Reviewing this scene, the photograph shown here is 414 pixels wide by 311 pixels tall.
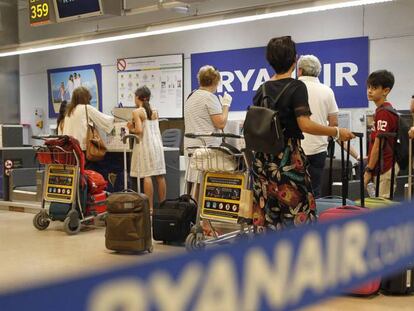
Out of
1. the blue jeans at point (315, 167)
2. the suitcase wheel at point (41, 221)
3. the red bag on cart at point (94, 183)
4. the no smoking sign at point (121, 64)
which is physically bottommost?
the suitcase wheel at point (41, 221)

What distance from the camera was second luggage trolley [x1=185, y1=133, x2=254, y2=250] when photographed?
418 cm

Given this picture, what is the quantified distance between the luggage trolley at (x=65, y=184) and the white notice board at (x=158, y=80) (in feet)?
12.2

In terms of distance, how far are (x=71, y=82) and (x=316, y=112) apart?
768 cm

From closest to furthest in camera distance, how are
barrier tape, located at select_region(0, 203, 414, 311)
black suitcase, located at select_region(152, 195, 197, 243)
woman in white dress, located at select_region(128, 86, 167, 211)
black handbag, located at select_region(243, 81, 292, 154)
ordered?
barrier tape, located at select_region(0, 203, 414, 311) → black handbag, located at select_region(243, 81, 292, 154) → black suitcase, located at select_region(152, 195, 197, 243) → woman in white dress, located at select_region(128, 86, 167, 211)

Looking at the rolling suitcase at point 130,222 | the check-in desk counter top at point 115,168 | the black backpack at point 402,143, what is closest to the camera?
the black backpack at point 402,143

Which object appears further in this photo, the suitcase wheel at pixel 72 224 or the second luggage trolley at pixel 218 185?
the suitcase wheel at pixel 72 224

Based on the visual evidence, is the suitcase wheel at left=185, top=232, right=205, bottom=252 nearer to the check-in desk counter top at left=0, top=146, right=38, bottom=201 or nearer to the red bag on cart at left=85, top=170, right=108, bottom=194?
the red bag on cart at left=85, top=170, right=108, bottom=194

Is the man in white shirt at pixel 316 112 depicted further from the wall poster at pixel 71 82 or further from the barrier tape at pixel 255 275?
the wall poster at pixel 71 82

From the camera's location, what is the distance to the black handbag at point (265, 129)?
2.60m

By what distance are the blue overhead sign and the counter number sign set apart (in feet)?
9.07

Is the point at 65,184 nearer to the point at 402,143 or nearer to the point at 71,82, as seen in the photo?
the point at 402,143

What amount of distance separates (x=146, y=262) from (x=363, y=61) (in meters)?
7.13

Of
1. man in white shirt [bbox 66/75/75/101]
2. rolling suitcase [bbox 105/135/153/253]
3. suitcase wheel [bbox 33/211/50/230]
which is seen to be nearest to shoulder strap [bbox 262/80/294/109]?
rolling suitcase [bbox 105/135/153/253]

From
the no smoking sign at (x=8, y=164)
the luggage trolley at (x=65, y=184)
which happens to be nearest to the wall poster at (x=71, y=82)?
the no smoking sign at (x=8, y=164)
